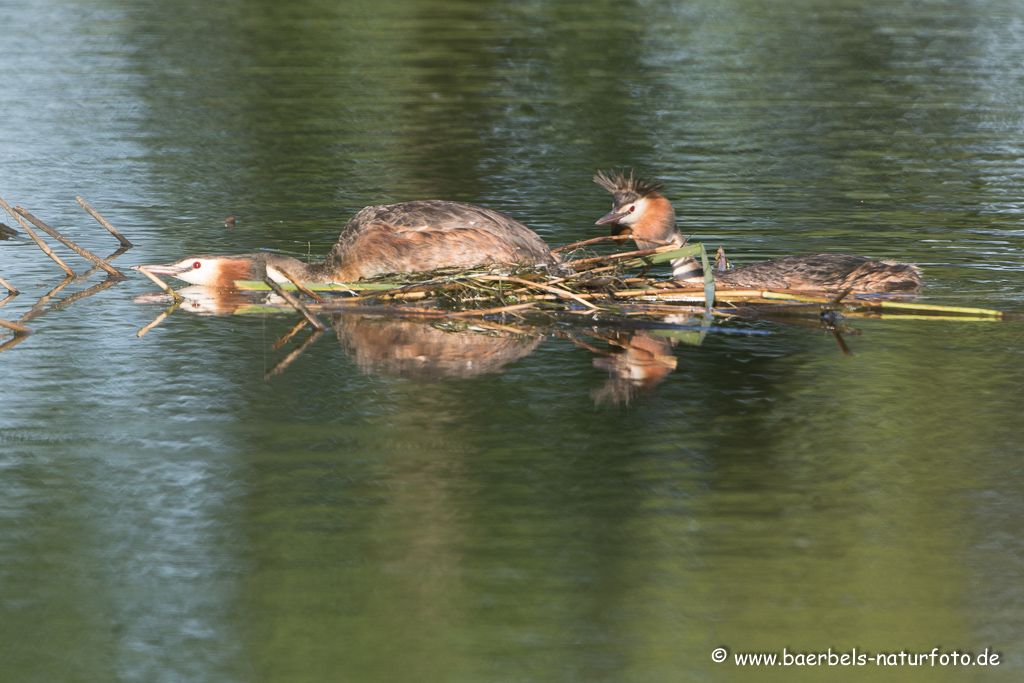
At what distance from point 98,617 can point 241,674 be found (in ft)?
2.35

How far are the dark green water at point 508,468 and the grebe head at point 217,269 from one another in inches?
15.3

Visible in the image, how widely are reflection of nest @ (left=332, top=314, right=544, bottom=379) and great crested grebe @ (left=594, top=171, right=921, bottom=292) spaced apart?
1.60m

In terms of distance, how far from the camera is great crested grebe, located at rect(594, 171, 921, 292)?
31.6 feet

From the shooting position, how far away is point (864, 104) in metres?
20.1

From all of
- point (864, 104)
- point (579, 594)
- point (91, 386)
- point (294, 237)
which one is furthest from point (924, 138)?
point (579, 594)

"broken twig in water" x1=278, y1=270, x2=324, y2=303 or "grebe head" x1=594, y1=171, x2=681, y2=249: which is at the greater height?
"grebe head" x1=594, y1=171, x2=681, y2=249

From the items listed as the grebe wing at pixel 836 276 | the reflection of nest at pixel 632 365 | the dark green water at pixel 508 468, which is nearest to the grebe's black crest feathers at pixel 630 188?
the grebe wing at pixel 836 276

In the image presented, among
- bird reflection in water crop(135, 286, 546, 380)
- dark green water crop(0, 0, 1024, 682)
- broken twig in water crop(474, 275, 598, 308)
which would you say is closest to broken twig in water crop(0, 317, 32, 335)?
dark green water crop(0, 0, 1024, 682)

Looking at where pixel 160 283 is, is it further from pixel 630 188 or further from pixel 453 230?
pixel 630 188

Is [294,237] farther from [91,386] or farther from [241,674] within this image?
[241,674]

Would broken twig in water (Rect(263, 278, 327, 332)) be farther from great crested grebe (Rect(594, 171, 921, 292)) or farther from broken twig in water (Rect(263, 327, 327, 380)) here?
great crested grebe (Rect(594, 171, 921, 292))

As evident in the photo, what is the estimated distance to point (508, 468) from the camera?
655 centimetres

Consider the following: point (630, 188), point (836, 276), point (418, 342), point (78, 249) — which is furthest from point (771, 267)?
point (78, 249)

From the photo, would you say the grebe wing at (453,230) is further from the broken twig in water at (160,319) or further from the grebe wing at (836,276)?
the grebe wing at (836,276)
